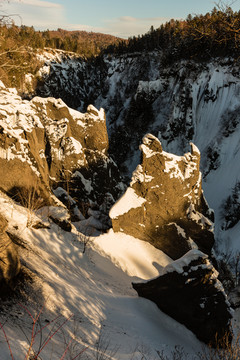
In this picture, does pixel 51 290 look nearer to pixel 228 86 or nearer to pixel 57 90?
pixel 228 86

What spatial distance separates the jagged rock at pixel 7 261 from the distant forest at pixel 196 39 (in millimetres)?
5370

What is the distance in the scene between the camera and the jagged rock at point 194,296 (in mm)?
8633

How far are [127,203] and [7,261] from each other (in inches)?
472

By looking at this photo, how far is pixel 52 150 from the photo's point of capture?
853 inches

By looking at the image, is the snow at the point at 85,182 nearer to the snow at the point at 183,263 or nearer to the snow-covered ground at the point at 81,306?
the snow-covered ground at the point at 81,306

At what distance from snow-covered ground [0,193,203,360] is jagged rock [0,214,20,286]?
→ 581 mm

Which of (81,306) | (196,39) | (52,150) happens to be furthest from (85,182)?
(196,39)

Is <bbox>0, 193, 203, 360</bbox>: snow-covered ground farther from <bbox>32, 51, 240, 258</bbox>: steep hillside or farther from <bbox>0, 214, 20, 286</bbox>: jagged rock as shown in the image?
<bbox>32, 51, 240, 258</bbox>: steep hillside

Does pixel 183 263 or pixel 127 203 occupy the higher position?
pixel 127 203

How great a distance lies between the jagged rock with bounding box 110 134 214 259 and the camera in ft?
56.3

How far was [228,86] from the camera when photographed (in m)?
40.8

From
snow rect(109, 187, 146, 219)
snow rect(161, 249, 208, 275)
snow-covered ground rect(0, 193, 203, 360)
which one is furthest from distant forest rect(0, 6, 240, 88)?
snow rect(109, 187, 146, 219)

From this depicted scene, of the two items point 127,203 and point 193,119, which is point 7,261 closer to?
point 127,203

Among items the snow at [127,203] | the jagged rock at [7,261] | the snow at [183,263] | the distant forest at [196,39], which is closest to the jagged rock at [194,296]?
the snow at [183,263]
